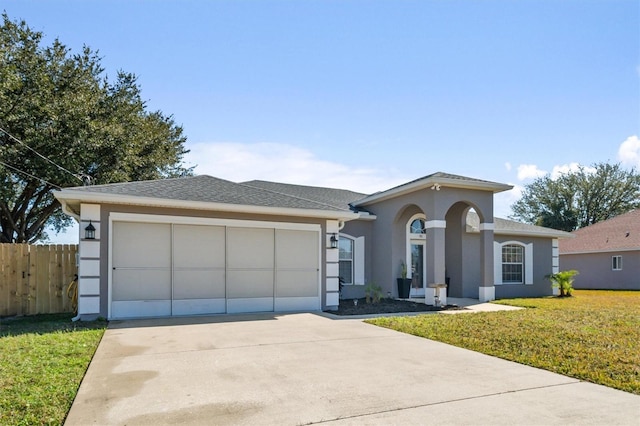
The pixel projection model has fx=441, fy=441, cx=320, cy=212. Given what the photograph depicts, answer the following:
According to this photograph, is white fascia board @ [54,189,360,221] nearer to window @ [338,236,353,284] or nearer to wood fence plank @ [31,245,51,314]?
wood fence plank @ [31,245,51,314]

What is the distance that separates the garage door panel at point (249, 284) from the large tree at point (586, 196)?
3721 cm

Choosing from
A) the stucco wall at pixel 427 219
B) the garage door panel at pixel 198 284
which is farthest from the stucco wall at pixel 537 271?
the garage door panel at pixel 198 284

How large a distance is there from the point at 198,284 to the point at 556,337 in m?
7.44

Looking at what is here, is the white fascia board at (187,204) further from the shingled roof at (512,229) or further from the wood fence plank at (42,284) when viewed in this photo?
the shingled roof at (512,229)

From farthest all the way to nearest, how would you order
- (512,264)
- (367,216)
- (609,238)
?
(609,238), (512,264), (367,216)

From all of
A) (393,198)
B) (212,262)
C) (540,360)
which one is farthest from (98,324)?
(393,198)

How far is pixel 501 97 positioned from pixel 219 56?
797 centimetres

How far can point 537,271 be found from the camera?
17.6 m

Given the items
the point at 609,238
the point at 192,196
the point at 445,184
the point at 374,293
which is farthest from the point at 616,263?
the point at 192,196

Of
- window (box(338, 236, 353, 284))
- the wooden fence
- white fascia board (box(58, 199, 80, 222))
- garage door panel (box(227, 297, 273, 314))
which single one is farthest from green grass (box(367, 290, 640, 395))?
the wooden fence

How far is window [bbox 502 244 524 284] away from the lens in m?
17.0

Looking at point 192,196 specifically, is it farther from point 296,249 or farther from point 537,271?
point 537,271

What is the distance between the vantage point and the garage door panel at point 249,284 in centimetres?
1061

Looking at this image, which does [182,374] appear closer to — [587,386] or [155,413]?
[155,413]
